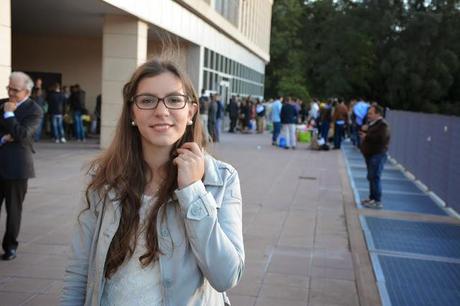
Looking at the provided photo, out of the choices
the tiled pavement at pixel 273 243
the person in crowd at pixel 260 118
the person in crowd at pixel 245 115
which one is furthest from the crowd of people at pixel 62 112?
the person in crowd at pixel 260 118

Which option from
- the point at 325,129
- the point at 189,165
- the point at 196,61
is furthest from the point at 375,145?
the point at 196,61

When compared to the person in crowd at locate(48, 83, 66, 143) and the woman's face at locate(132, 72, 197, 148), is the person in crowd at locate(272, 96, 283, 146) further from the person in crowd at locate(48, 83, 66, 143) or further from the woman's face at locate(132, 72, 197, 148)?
the woman's face at locate(132, 72, 197, 148)

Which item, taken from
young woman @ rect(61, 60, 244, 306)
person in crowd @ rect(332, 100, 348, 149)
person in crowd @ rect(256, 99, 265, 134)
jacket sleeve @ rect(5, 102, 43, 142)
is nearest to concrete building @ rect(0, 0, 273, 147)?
young woman @ rect(61, 60, 244, 306)

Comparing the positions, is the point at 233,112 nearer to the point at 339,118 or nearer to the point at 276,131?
the point at 276,131

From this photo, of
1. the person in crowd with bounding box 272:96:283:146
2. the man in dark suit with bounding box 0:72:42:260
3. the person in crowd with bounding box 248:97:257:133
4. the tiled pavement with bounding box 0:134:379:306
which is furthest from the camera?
the person in crowd with bounding box 248:97:257:133

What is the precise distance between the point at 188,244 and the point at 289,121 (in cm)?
1851

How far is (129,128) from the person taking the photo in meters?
2.27

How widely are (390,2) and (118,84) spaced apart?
41.1 m

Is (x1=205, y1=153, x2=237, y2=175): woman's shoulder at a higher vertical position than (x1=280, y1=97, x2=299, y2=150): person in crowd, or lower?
higher

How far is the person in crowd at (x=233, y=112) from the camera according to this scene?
90.9 ft

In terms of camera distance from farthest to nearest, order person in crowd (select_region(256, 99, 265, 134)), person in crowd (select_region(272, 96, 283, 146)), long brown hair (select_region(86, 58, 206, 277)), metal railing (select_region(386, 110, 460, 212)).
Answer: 1. person in crowd (select_region(256, 99, 265, 134))
2. person in crowd (select_region(272, 96, 283, 146))
3. metal railing (select_region(386, 110, 460, 212))
4. long brown hair (select_region(86, 58, 206, 277))

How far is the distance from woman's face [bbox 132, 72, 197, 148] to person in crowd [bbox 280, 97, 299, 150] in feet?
59.2

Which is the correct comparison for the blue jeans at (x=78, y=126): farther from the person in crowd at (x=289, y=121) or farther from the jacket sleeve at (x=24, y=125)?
the jacket sleeve at (x=24, y=125)

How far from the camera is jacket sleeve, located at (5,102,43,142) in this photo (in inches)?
219
